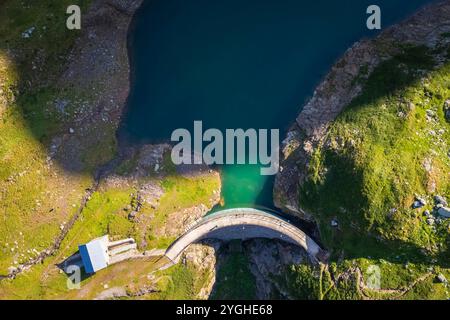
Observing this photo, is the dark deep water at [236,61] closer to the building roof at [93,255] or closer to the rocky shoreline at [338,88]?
the rocky shoreline at [338,88]

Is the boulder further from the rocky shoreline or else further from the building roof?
the building roof

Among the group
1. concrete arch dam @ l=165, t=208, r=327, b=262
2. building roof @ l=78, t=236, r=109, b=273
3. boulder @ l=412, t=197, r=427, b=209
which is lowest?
building roof @ l=78, t=236, r=109, b=273

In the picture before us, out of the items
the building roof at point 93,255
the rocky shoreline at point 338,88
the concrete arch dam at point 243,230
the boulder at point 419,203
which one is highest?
the rocky shoreline at point 338,88

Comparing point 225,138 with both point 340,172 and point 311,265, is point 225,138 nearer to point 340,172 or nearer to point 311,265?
point 340,172

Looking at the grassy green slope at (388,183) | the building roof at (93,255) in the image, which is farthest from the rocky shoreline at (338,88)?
the building roof at (93,255)

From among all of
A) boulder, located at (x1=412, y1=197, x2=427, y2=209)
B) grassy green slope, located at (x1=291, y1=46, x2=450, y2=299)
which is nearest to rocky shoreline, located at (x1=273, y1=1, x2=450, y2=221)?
grassy green slope, located at (x1=291, y1=46, x2=450, y2=299)
